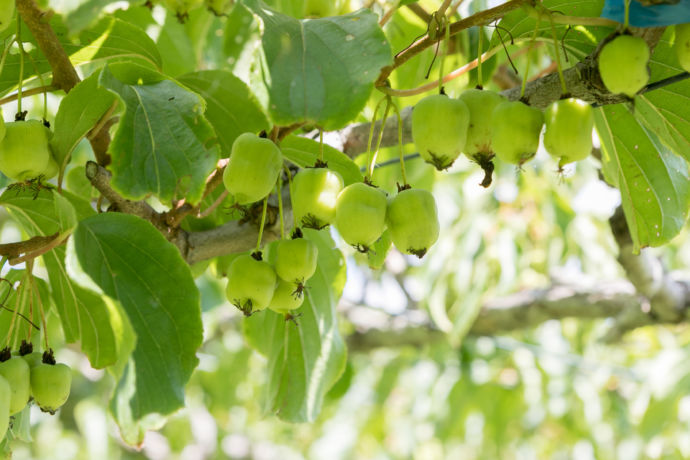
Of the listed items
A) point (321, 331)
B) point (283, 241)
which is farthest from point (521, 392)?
point (283, 241)

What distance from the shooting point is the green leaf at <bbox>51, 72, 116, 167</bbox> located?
103 cm

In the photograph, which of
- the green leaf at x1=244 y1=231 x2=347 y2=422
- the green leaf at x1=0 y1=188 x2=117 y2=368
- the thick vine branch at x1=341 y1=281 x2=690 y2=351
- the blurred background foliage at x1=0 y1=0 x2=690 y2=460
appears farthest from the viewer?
the thick vine branch at x1=341 y1=281 x2=690 y2=351

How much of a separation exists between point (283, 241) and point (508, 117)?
0.41 metres

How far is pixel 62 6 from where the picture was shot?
76 cm

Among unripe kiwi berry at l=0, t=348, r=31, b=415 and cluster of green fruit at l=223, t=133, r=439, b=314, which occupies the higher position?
cluster of green fruit at l=223, t=133, r=439, b=314

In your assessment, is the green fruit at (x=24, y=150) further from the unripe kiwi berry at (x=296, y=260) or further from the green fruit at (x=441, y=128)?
the green fruit at (x=441, y=128)

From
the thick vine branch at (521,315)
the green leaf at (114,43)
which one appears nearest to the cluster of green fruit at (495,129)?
the green leaf at (114,43)

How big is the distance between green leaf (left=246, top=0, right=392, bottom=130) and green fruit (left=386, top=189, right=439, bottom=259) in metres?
0.22

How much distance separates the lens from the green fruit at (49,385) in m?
1.07

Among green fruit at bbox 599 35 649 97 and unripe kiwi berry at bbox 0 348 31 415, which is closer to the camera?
green fruit at bbox 599 35 649 97

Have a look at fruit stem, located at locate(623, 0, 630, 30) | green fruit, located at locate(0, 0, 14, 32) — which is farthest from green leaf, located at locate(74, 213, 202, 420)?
fruit stem, located at locate(623, 0, 630, 30)

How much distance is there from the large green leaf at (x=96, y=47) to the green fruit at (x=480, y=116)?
0.58m

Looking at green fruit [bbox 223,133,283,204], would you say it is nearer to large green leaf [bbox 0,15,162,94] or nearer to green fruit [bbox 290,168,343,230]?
green fruit [bbox 290,168,343,230]

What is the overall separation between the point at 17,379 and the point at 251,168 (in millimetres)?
477
